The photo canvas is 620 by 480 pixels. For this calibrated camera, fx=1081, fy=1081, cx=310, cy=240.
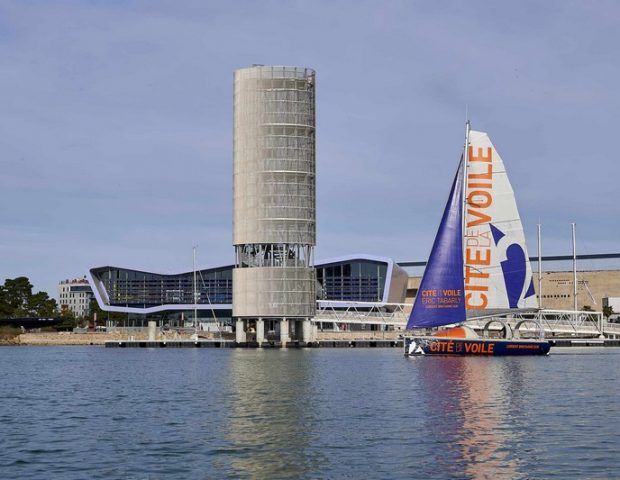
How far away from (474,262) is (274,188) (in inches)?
2284

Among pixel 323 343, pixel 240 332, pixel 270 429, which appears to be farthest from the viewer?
pixel 240 332

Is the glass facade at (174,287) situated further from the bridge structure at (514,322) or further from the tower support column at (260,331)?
the tower support column at (260,331)

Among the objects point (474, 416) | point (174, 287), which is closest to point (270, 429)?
point (474, 416)

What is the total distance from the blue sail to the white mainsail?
798 millimetres

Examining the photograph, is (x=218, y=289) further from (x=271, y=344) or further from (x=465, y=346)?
(x=465, y=346)

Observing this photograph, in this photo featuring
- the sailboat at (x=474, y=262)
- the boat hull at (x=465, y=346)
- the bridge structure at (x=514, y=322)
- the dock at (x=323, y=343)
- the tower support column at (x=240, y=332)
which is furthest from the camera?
the tower support column at (x=240, y=332)

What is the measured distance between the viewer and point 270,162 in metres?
142

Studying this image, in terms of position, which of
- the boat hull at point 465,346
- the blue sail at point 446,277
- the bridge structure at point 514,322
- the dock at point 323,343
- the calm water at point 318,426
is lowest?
the calm water at point 318,426

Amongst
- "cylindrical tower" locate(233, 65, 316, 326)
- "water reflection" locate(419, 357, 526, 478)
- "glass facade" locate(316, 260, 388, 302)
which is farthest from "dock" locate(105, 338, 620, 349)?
"water reflection" locate(419, 357, 526, 478)

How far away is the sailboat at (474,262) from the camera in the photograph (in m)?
87.0

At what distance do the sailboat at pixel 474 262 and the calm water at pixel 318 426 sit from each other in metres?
14.3

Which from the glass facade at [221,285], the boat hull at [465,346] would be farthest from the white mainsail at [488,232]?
the glass facade at [221,285]

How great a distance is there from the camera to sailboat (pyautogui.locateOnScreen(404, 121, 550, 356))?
8700cm

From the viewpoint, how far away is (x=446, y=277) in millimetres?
87125
